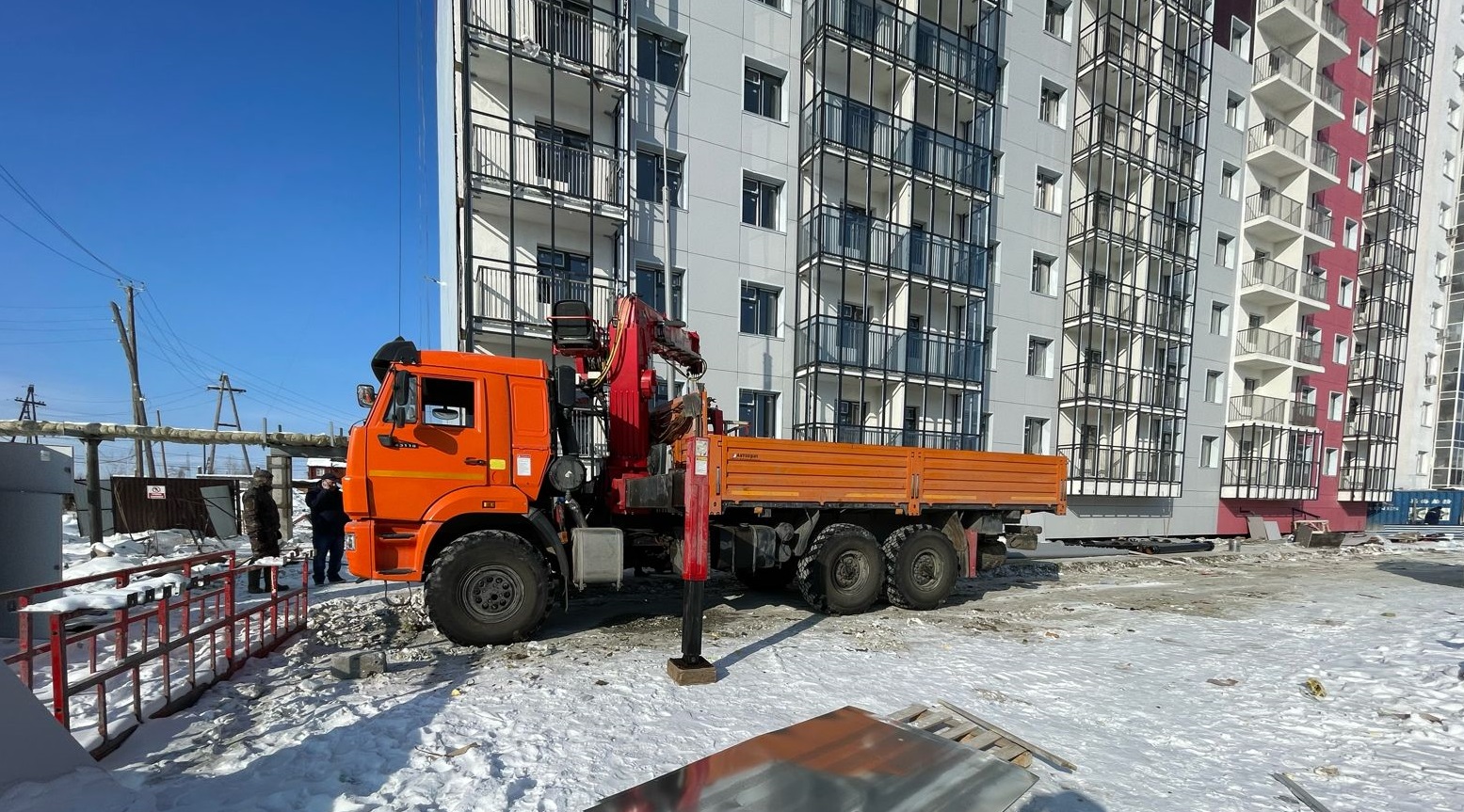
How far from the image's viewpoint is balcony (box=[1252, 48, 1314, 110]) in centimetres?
2066

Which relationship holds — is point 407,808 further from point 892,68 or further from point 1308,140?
point 1308,140

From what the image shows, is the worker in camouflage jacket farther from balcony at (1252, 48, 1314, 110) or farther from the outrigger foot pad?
balcony at (1252, 48, 1314, 110)

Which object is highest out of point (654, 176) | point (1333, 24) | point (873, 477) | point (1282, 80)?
point (1333, 24)

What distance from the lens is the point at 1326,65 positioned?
23.0 m

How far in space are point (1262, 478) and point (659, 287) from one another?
77.2 ft

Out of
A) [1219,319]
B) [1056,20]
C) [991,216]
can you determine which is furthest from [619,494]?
[1219,319]

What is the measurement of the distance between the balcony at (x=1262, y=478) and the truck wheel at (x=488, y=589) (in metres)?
25.0

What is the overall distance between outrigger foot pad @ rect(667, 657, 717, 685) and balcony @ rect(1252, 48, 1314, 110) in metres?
29.1

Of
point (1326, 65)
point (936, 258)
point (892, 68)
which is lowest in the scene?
point (936, 258)

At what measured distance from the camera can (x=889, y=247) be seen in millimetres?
14867

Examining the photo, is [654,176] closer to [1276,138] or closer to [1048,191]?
[1048,191]

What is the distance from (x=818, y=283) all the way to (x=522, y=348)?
7.21 m

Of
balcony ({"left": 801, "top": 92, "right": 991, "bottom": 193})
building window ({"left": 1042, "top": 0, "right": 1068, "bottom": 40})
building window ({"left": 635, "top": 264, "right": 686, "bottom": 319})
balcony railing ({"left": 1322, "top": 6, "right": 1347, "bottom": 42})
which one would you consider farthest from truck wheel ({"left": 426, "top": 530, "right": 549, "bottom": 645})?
balcony railing ({"left": 1322, "top": 6, "right": 1347, "bottom": 42})

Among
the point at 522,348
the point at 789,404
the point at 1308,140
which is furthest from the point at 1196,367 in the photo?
the point at 522,348
